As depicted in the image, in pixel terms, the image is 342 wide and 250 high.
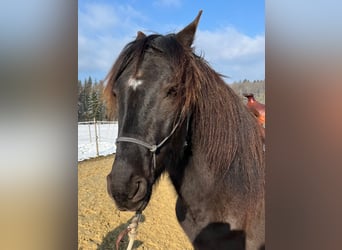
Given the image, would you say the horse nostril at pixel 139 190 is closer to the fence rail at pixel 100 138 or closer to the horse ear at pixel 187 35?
the fence rail at pixel 100 138

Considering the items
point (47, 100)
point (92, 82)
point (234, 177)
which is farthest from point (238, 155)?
point (47, 100)

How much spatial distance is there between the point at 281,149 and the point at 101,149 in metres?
0.63

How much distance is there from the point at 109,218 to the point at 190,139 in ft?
3.18

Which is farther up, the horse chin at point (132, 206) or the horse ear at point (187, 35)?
the horse ear at point (187, 35)

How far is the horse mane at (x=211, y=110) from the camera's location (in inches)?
33.1

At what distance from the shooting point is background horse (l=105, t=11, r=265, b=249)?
2.57ft

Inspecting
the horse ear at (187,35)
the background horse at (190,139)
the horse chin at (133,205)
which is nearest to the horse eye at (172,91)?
the background horse at (190,139)

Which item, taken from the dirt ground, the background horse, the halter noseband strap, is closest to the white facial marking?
the background horse

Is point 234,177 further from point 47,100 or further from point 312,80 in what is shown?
point 47,100

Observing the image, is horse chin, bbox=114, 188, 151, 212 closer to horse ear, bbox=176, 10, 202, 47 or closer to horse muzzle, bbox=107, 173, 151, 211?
horse muzzle, bbox=107, 173, 151, 211

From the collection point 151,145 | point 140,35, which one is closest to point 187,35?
point 140,35

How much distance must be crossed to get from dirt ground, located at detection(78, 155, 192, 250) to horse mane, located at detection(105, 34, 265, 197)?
0.83ft

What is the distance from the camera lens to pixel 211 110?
91cm

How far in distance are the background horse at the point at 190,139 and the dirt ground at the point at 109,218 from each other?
16 centimetres
